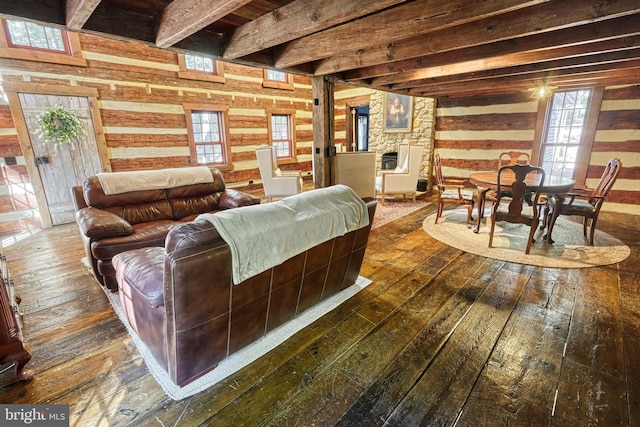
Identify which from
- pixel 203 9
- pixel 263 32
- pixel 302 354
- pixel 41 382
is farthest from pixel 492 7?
pixel 41 382

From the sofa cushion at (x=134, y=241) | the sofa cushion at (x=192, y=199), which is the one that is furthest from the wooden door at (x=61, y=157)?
the sofa cushion at (x=134, y=241)

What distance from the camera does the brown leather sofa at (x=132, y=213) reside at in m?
2.42

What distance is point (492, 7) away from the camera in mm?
1885

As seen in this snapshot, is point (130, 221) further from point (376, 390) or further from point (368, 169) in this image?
point (368, 169)

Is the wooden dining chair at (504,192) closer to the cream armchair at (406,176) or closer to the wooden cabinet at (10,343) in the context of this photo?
the cream armchair at (406,176)

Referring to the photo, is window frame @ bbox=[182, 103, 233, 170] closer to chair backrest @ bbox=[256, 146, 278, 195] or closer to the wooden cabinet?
chair backrest @ bbox=[256, 146, 278, 195]

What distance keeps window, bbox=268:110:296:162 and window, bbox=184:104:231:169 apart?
1351 mm

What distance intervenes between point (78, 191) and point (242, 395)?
2865mm

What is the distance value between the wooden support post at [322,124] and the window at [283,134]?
3610 millimetres

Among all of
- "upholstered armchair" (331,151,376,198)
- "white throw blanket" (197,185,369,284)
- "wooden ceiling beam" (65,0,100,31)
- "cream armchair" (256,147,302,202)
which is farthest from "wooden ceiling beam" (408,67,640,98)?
"wooden ceiling beam" (65,0,100,31)

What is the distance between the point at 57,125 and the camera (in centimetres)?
406

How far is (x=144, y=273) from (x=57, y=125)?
13.3ft

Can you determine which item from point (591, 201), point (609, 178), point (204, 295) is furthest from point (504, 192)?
point (204, 295)

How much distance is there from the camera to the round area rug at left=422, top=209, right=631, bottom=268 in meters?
3.01
